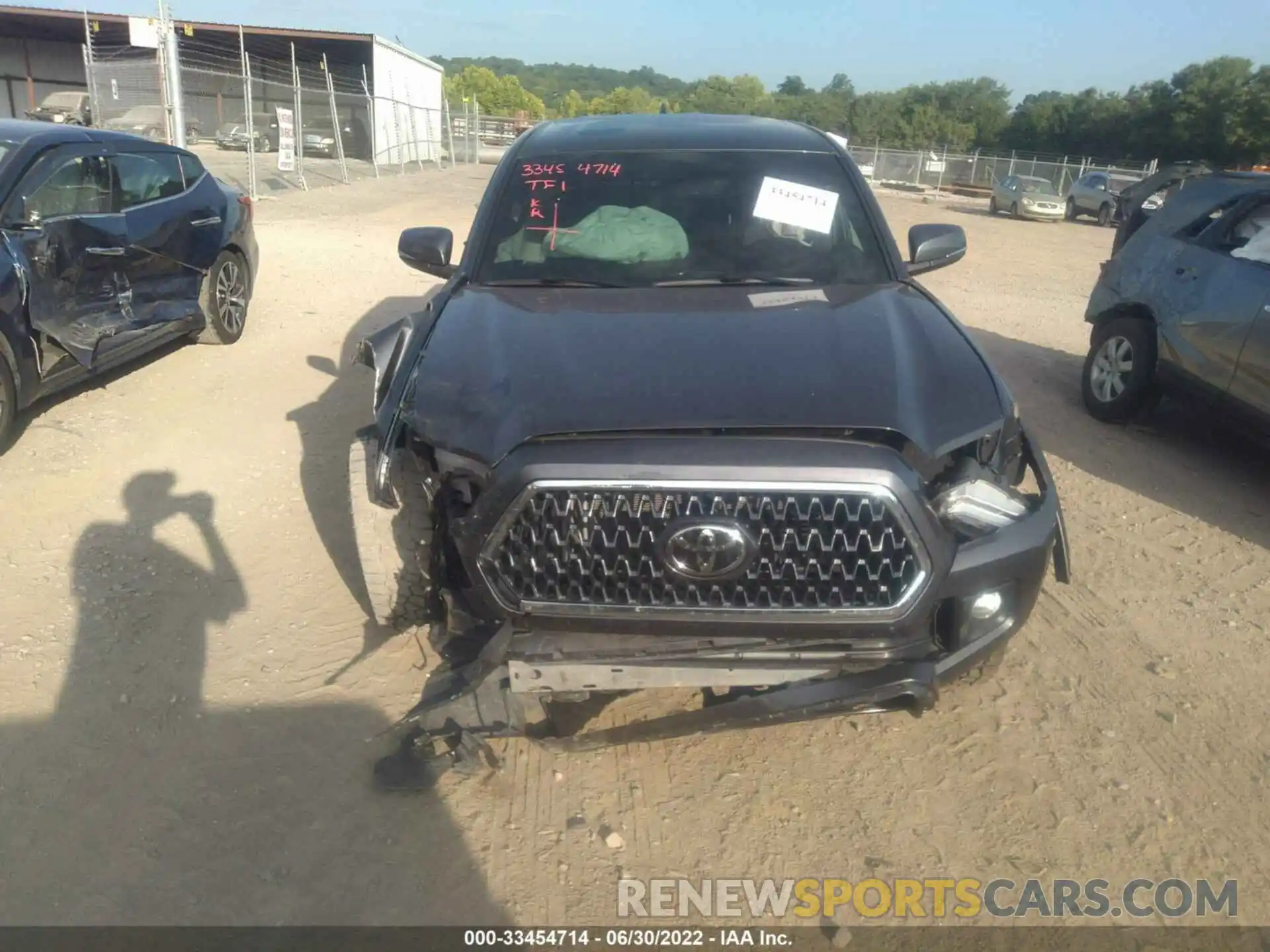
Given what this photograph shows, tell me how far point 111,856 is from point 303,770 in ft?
1.74

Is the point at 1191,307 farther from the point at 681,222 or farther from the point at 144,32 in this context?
the point at 144,32

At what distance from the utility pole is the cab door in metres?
10.00

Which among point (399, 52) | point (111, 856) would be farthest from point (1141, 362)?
point (399, 52)

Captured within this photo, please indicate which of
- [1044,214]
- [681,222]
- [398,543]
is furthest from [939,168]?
[398,543]

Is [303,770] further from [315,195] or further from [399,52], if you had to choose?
[399,52]

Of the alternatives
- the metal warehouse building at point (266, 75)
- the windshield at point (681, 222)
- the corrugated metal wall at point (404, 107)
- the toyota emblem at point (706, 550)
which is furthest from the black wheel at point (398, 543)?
the corrugated metal wall at point (404, 107)

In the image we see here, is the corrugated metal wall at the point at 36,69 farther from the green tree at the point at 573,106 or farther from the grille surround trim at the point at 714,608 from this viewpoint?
the green tree at the point at 573,106

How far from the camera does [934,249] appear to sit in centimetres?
416

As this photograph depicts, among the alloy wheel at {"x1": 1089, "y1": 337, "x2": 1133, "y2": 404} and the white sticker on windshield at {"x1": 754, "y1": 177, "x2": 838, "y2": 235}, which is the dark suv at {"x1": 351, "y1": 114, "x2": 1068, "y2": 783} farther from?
the alloy wheel at {"x1": 1089, "y1": 337, "x2": 1133, "y2": 404}

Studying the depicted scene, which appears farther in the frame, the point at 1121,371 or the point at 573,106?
the point at 573,106

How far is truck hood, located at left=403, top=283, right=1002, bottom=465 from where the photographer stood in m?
2.56

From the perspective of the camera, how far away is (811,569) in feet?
8.07

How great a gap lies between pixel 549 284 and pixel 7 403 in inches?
126

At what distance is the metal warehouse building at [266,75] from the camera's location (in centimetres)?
3111
